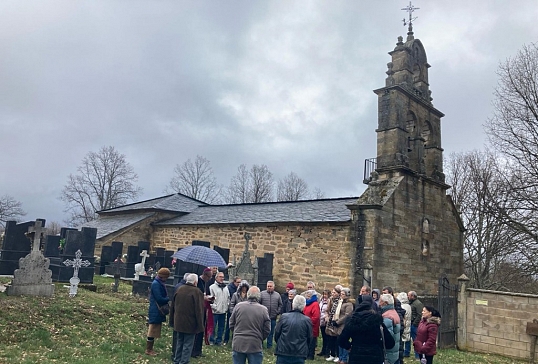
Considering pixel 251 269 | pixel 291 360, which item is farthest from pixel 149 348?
pixel 251 269

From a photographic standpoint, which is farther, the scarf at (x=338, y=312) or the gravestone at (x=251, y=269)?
the gravestone at (x=251, y=269)

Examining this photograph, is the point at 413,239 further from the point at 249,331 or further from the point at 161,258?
the point at 249,331

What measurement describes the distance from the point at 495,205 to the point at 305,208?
7663mm

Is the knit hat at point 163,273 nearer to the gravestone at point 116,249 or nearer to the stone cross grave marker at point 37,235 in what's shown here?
the stone cross grave marker at point 37,235

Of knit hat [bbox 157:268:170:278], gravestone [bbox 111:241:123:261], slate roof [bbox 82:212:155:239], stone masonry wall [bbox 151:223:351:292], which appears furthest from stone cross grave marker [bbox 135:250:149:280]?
knit hat [bbox 157:268:170:278]

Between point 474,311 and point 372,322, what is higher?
point 372,322

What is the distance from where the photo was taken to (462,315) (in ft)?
42.2

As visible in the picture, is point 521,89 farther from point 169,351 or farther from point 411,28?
point 169,351

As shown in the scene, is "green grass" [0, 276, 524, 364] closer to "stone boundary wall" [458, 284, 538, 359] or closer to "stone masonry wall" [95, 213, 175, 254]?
"stone boundary wall" [458, 284, 538, 359]

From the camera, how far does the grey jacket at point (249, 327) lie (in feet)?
17.6

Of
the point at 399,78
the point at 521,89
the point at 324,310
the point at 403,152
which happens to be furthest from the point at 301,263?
the point at 521,89

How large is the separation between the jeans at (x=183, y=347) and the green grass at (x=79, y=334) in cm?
58

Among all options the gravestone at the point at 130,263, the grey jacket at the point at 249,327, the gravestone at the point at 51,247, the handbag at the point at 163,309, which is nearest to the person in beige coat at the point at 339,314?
the grey jacket at the point at 249,327

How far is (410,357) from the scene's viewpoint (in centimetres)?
1002
